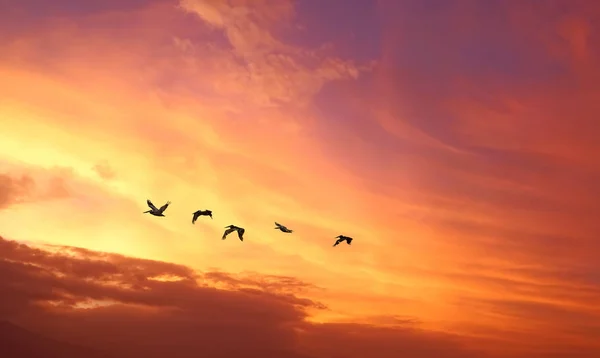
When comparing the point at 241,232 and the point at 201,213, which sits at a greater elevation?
the point at 201,213

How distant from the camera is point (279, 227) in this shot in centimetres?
9881

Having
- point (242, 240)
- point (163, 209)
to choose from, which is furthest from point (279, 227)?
point (163, 209)

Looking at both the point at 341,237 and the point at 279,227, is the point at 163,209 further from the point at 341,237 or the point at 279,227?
the point at 341,237

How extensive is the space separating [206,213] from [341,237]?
25027mm

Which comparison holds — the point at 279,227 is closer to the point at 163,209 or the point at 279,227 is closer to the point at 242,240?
the point at 242,240

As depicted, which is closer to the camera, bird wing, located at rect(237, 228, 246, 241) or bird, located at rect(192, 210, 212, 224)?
bird, located at rect(192, 210, 212, 224)

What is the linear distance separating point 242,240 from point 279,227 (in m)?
7.24

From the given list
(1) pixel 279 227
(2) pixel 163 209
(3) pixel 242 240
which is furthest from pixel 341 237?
(2) pixel 163 209

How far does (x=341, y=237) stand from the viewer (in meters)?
106

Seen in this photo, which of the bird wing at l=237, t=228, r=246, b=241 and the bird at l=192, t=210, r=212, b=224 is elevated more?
the bird at l=192, t=210, r=212, b=224

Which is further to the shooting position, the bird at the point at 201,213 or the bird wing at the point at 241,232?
the bird wing at the point at 241,232

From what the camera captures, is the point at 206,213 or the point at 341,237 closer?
the point at 206,213

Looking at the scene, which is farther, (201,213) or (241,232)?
(241,232)

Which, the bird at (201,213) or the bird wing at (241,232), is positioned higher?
the bird at (201,213)
